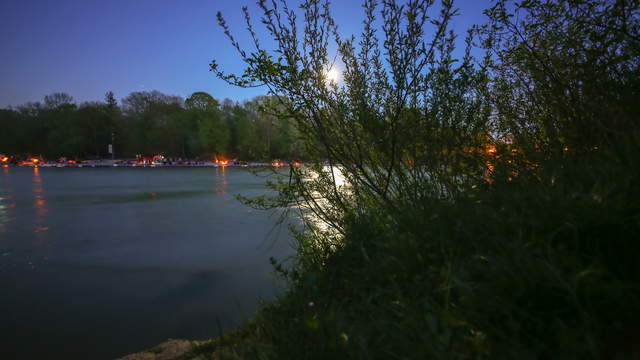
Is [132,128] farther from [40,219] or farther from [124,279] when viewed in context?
[124,279]

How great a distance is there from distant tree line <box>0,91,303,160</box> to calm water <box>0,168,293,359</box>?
67.0m

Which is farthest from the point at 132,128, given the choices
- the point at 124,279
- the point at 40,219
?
the point at 124,279

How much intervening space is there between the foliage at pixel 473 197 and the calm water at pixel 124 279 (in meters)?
2.74

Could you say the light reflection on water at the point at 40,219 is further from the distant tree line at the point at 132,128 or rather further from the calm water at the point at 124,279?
the distant tree line at the point at 132,128

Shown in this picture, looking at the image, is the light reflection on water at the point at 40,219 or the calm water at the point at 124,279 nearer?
the calm water at the point at 124,279

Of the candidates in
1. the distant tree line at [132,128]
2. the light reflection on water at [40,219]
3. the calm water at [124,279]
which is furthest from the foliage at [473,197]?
the distant tree line at [132,128]

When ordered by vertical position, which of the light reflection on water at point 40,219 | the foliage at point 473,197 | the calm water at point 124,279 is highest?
the foliage at point 473,197

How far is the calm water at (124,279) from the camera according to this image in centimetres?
519

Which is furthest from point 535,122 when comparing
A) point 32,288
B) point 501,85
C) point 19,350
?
point 32,288

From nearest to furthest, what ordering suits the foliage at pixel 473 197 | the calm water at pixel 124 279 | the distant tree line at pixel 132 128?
the foliage at pixel 473 197 → the calm water at pixel 124 279 → the distant tree line at pixel 132 128

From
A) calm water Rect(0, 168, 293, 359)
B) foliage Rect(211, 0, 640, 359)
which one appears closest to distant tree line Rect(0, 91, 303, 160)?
calm water Rect(0, 168, 293, 359)

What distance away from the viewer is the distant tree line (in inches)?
3322

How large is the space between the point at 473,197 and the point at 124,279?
7847 millimetres

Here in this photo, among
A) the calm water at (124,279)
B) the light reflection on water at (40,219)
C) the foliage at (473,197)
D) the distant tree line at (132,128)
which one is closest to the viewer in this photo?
the foliage at (473,197)
